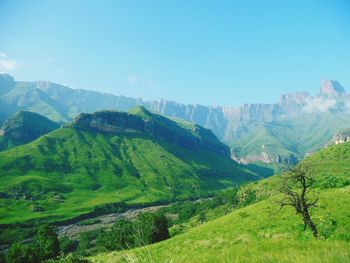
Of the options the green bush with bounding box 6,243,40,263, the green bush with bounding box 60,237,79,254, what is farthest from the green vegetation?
the green bush with bounding box 60,237,79,254

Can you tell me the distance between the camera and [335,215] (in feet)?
135

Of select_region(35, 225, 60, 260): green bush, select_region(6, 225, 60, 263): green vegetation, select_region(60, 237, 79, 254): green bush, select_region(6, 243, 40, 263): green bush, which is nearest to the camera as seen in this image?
select_region(6, 243, 40, 263): green bush

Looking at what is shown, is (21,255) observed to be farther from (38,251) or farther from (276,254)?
(276,254)

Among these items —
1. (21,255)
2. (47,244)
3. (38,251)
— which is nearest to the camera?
(21,255)

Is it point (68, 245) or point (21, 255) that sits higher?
point (21, 255)

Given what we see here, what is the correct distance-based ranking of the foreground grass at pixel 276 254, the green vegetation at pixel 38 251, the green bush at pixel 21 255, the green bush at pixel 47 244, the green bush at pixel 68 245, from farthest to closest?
the green bush at pixel 68 245, the green bush at pixel 47 244, the green vegetation at pixel 38 251, the green bush at pixel 21 255, the foreground grass at pixel 276 254

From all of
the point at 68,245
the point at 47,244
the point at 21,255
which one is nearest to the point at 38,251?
the point at 47,244

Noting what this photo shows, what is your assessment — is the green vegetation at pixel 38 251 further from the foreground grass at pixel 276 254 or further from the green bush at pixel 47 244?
the foreground grass at pixel 276 254

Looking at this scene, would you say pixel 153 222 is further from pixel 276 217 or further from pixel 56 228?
pixel 56 228

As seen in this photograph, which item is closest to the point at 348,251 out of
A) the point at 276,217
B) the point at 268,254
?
the point at 268,254

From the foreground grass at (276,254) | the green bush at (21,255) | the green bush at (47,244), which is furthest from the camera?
the green bush at (47,244)

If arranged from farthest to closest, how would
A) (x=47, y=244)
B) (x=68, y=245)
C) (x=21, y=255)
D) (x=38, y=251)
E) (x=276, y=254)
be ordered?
(x=68, y=245)
(x=47, y=244)
(x=38, y=251)
(x=21, y=255)
(x=276, y=254)

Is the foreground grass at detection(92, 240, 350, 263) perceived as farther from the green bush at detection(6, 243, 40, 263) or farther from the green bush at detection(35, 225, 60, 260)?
the green bush at detection(35, 225, 60, 260)

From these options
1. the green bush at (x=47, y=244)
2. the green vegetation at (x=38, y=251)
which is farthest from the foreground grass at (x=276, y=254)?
the green bush at (x=47, y=244)
